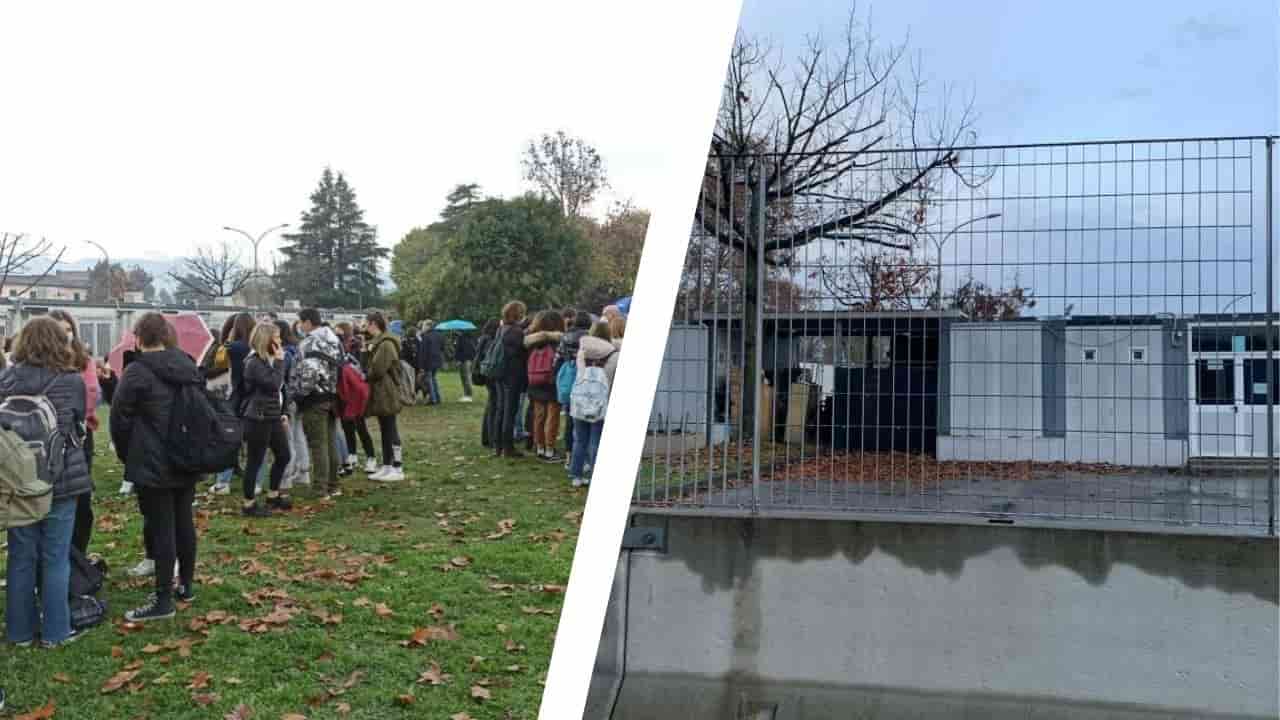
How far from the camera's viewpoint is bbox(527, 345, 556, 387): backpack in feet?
15.4

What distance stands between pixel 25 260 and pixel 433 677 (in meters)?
1.90

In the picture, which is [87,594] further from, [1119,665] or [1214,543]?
[1214,543]

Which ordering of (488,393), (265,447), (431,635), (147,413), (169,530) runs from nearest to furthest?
1. (147,413)
2. (169,530)
3. (431,635)
4. (265,447)
5. (488,393)

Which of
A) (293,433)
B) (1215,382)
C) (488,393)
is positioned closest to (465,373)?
(488,393)

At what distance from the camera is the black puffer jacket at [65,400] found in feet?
10.8

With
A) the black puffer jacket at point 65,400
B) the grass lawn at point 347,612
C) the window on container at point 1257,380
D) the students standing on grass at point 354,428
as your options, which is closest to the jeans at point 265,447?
the grass lawn at point 347,612

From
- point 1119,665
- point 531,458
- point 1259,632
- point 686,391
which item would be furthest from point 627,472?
point 1259,632

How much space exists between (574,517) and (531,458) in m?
0.41

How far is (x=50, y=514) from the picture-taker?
333cm

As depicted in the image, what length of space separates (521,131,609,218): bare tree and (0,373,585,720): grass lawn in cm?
89

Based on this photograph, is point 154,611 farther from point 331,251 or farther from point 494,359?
point 494,359

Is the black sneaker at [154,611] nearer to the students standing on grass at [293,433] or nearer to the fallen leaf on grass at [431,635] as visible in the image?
the students standing on grass at [293,433]

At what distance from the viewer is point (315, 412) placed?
4.36m

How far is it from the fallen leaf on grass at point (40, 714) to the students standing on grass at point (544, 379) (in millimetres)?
2049
